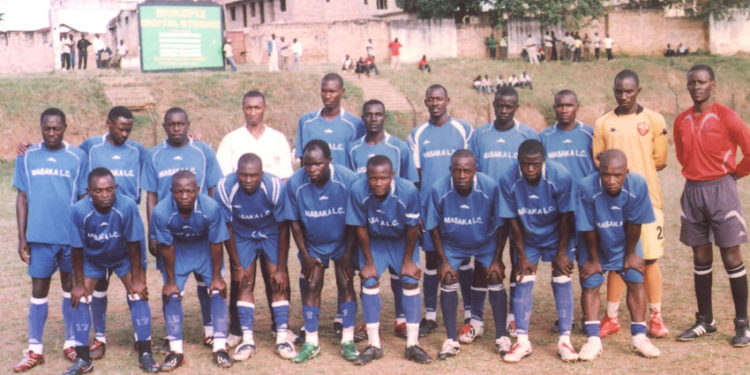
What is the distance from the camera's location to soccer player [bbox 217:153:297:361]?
6840mm

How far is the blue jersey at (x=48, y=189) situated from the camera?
6.71 m

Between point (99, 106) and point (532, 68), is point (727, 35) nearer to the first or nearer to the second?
point (532, 68)

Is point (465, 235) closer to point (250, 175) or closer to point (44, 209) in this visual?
point (250, 175)

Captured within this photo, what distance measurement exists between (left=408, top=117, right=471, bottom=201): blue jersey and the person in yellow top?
1.29 meters

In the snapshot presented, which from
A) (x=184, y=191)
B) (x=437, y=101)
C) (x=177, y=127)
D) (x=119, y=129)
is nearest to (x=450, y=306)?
(x=437, y=101)

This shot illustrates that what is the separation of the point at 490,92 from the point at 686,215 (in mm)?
27480

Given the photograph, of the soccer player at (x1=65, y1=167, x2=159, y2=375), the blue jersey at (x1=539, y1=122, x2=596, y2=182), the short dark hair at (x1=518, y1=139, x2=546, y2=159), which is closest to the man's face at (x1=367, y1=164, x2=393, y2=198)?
the short dark hair at (x1=518, y1=139, x2=546, y2=159)

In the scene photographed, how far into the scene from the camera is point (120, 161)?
708cm

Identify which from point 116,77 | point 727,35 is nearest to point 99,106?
point 116,77

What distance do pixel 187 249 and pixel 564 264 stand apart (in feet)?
10.8

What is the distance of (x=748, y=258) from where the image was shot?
403 inches

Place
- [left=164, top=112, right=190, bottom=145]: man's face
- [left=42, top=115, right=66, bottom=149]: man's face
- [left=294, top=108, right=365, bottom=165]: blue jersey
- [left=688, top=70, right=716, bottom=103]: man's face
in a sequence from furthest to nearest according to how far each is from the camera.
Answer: [left=294, top=108, right=365, bottom=165]: blue jersey, [left=164, top=112, right=190, bottom=145]: man's face, [left=688, top=70, right=716, bottom=103]: man's face, [left=42, top=115, right=66, bottom=149]: man's face

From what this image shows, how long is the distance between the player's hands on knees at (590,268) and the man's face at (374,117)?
7.39 feet

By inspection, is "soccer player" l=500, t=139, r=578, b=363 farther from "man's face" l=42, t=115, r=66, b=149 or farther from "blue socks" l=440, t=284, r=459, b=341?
"man's face" l=42, t=115, r=66, b=149
